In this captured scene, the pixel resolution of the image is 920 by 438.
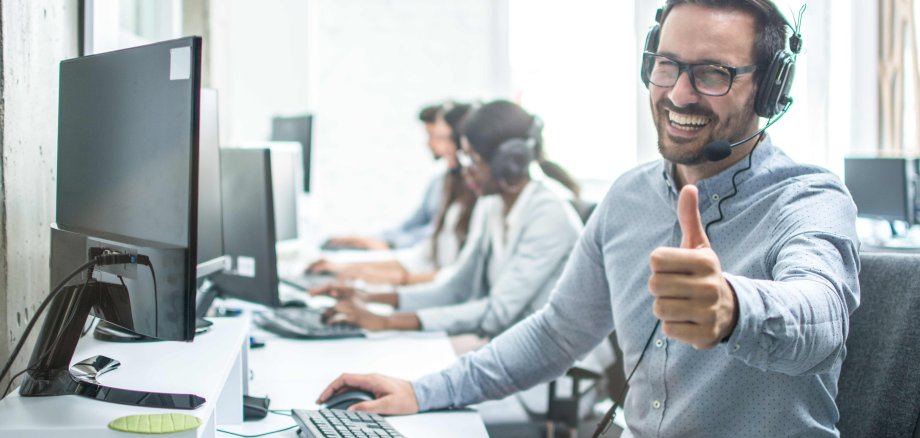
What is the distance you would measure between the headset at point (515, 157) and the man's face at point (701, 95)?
1103 millimetres

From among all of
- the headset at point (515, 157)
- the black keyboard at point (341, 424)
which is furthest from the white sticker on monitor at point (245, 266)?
the headset at point (515, 157)

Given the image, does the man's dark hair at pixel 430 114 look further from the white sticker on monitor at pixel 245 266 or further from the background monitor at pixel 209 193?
the background monitor at pixel 209 193

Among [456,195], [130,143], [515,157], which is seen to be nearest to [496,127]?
[515,157]

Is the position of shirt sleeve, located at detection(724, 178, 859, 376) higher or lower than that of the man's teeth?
lower

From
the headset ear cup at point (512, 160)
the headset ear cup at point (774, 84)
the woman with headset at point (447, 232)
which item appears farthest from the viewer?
the woman with headset at point (447, 232)

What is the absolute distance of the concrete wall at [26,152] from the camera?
1.14m

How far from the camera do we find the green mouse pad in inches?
33.7

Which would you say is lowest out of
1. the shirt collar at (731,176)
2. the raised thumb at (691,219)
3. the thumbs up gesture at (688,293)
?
the thumbs up gesture at (688,293)

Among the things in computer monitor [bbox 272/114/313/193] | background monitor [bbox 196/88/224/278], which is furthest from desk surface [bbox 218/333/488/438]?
computer monitor [bbox 272/114/313/193]

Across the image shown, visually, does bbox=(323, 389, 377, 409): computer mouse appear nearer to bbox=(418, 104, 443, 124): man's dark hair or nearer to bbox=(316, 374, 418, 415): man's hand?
bbox=(316, 374, 418, 415): man's hand

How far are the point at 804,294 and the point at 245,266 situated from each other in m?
1.37

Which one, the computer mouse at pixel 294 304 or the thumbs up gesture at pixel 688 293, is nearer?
the thumbs up gesture at pixel 688 293

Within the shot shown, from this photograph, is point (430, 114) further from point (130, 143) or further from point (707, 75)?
point (130, 143)

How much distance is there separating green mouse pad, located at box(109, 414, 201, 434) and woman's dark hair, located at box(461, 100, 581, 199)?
169cm
